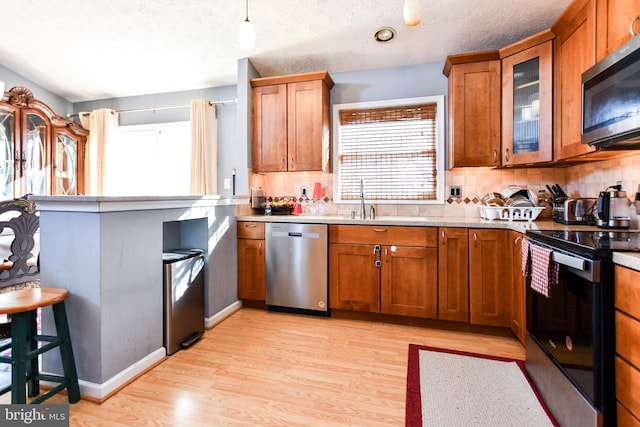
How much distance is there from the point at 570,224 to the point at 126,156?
17.1 feet

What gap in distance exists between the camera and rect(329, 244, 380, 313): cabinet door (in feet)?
8.77

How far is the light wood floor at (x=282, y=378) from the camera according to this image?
1511mm

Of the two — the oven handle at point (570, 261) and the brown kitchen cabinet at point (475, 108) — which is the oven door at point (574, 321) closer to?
the oven handle at point (570, 261)

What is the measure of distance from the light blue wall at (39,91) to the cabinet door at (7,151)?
48 cm

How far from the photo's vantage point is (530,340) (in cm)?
178

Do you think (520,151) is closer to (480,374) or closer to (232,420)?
(480,374)

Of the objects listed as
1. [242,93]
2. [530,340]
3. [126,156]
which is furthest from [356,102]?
[126,156]

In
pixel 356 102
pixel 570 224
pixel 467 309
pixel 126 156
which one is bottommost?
pixel 467 309

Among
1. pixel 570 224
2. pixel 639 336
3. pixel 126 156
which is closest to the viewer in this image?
pixel 639 336

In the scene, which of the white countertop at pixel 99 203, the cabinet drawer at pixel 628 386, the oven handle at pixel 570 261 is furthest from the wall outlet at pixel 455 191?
the white countertop at pixel 99 203

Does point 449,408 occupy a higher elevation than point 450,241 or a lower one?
lower

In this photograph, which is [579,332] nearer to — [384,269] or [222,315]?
[384,269]

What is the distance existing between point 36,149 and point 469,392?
5144 millimetres

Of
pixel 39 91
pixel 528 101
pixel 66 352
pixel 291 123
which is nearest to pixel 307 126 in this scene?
pixel 291 123
